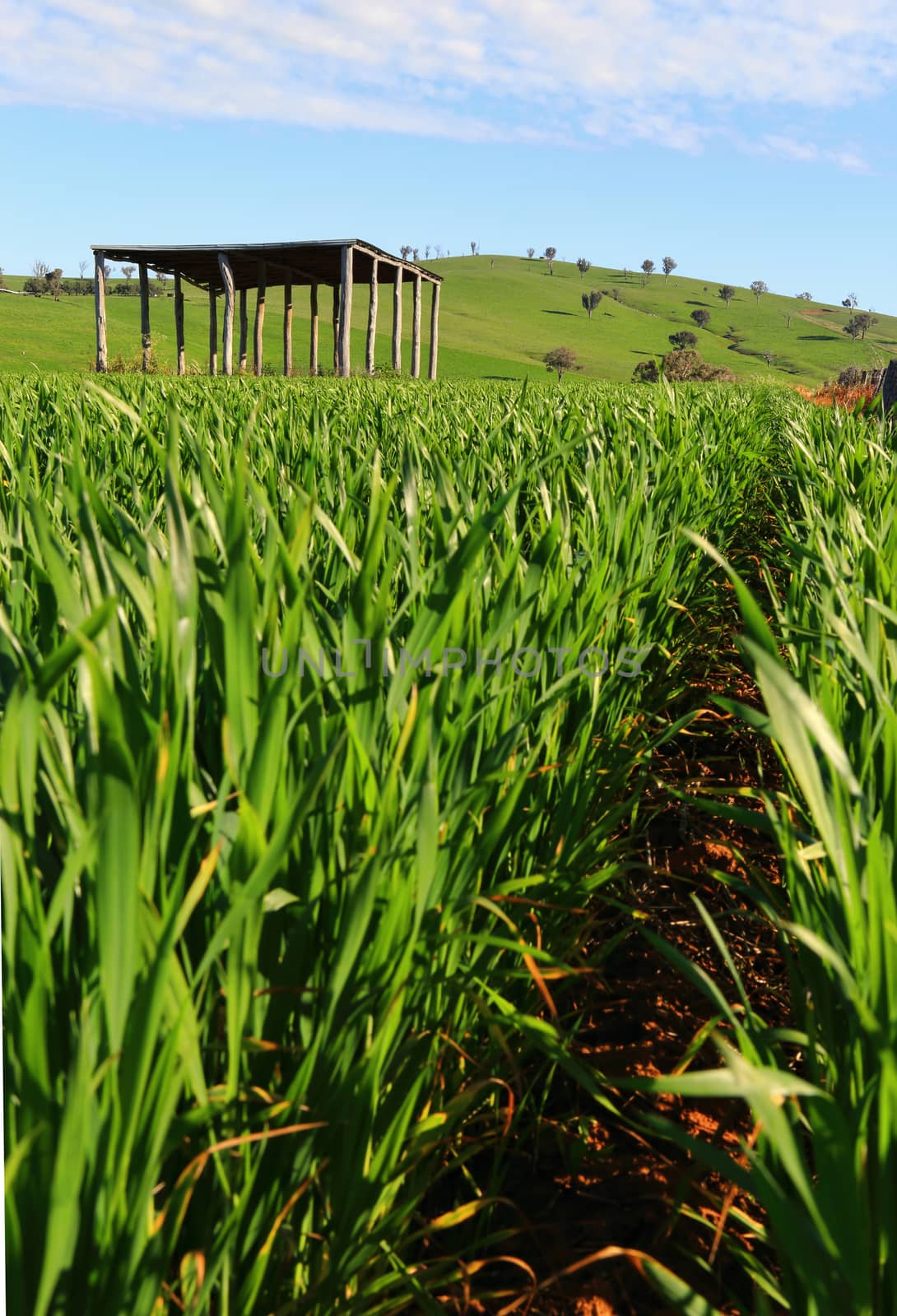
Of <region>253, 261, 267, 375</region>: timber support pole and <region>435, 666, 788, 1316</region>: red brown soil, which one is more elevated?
<region>253, 261, 267, 375</region>: timber support pole

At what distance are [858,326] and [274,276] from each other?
82682 mm

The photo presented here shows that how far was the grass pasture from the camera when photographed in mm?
560

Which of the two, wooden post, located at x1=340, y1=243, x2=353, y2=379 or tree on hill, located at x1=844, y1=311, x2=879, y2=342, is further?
tree on hill, located at x1=844, y1=311, x2=879, y2=342

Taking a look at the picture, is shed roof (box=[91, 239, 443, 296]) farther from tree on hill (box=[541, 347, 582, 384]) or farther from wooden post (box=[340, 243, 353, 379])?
tree on hill (box=[541, 347, 582, 384])

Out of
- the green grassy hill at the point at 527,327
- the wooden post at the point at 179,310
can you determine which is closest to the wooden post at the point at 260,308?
the wooden post at the point at 179,310

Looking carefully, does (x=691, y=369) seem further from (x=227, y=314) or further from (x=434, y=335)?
(x=227, y=314)

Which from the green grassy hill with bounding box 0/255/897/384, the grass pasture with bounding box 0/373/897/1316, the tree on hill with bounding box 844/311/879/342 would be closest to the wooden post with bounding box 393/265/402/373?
the green grassy hill with bounding box 0/255/897/384

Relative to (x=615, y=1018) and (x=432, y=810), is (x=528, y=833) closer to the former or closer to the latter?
(x=615, y=1018)

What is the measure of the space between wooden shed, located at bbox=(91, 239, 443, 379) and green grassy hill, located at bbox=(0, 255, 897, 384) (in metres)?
6.46

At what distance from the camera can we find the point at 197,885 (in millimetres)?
599

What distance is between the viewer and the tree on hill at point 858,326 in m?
91.9

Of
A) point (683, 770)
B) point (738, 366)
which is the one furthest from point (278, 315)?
point (683, 770)

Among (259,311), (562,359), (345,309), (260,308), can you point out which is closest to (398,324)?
(345,309)

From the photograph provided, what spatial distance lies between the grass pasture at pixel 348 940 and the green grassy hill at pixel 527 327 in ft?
103
